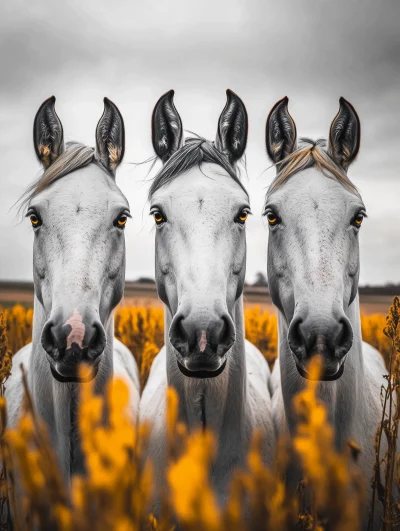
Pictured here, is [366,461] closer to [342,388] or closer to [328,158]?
[342,388]

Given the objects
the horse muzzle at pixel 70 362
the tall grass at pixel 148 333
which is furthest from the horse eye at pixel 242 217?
the tall grass at pixel 148 333

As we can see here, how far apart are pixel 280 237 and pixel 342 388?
1.15 meters

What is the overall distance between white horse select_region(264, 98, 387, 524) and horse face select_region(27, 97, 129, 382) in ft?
3.91

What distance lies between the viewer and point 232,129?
3.63 meters

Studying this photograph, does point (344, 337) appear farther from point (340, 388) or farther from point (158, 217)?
point (158, 217)

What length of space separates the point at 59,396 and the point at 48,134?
2.07 m

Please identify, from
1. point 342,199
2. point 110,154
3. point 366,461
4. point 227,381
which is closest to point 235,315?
point 227,381

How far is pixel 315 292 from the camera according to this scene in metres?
2.74

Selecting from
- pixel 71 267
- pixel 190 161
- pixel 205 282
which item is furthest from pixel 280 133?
pixel 71 267

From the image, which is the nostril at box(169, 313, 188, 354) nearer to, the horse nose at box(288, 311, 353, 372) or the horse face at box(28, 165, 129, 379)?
the horse face at box(28, 165, 129, 379)

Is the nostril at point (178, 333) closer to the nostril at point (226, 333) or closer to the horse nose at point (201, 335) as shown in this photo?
the horse nose at point (201, 335)

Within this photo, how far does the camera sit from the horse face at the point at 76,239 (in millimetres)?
2607

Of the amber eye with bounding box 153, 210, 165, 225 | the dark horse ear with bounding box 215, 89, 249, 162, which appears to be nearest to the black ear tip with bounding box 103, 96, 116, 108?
the dark horse ear with bounding box 215, 89, 249, 162

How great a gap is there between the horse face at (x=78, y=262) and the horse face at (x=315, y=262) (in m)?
1.17
